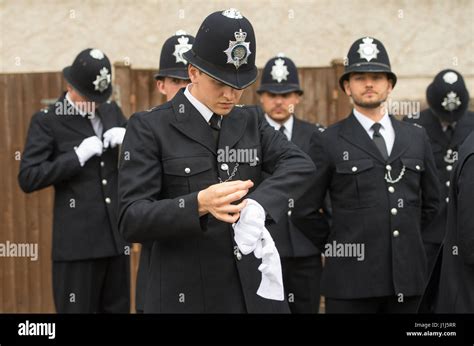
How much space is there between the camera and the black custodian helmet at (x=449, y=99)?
260 inches

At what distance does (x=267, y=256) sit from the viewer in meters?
3.47

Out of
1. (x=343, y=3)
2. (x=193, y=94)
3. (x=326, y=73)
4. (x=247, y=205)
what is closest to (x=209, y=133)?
(x=193, y=94)

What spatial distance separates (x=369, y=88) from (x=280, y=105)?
1.33 m

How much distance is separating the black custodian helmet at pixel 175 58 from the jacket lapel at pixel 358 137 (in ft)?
3.81

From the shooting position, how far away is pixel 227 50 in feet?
11.7

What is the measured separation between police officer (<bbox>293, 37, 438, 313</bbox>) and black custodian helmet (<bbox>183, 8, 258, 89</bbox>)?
169 centimetres

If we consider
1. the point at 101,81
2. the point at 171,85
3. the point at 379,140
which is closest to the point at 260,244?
the point at 379,140

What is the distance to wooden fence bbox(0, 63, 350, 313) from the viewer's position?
7.59m

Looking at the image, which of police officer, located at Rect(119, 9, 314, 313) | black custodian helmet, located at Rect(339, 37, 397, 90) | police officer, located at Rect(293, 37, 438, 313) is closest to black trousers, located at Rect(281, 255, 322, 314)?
police officer, located at Rect(293, 37, 438, 313)

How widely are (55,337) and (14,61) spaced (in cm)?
451

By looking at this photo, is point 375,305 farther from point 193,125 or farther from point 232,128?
point 193,125

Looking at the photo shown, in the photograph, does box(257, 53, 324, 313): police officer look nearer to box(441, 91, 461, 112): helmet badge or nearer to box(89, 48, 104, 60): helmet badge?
box(441, 91, 461, 112): helmet badge

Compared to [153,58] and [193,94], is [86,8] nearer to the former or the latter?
[153,58]

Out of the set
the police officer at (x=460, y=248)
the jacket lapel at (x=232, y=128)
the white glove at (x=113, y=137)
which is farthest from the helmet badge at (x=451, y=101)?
the jacket lapel at (x=232, y=128)
